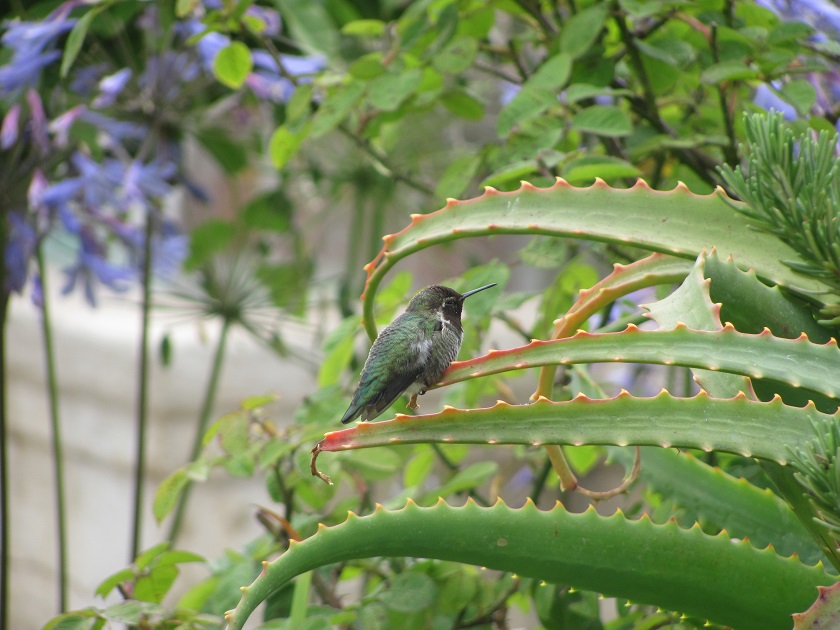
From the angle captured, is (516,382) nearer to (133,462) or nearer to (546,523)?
(133,462)

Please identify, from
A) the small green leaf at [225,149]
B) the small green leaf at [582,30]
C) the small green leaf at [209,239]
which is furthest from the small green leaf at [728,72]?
the small green leaf at [209,239]

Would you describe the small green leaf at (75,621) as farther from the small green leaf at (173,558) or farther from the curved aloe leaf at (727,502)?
the curved aloe leaf at (727,502)

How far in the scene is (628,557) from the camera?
1.91ft

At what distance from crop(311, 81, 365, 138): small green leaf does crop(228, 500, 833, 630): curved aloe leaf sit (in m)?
0.56

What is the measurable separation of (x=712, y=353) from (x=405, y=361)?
0.99 ft

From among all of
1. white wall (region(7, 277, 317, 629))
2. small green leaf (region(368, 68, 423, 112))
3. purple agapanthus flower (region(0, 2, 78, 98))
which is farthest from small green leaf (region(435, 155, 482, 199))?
white wall (region(7, 277, 317, 629))

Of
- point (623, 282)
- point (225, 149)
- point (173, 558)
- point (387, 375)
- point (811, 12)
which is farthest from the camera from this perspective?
point (225, 149)

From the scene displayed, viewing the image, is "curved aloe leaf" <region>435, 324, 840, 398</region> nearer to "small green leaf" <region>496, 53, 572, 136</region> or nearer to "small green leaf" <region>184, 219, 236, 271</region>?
"small green leaf" <region>496, 53, 572, 136</region>

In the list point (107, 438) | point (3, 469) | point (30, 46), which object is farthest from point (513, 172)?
point (107, 438)

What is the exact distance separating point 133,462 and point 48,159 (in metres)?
1.13

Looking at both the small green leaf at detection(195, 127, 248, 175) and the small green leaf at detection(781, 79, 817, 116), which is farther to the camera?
the small green leaf at detection(195, 127, 248, 175)

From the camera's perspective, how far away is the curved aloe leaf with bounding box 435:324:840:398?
0.55 metres

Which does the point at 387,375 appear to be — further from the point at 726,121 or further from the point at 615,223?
the point at 726,121

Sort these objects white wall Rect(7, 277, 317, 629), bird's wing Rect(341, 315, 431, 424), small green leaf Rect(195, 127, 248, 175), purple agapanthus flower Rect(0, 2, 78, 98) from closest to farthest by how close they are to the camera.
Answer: bird's wing Rect(341, 315, 431, 424) → purple agapanthus flower Rect(0, 2, 78, 98) → small green leaf Rect(195, 127, 248, 175) → white wall Rect(7, 277, 317, 629)
